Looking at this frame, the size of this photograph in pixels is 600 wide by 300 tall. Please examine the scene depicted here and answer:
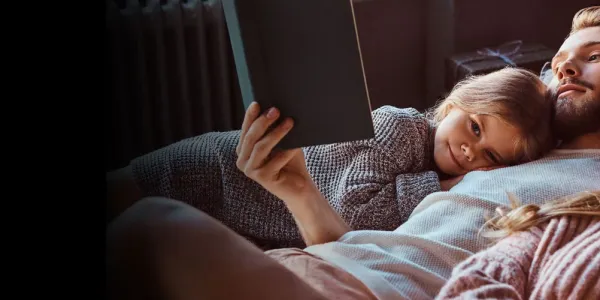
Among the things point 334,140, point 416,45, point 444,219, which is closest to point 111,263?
point 334,140

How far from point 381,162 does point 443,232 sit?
20cm

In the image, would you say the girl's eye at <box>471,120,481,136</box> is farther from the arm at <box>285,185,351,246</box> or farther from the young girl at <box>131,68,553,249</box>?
the arm at <box>285,185,351,246</box>

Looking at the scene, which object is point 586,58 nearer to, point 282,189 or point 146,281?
point 282,189

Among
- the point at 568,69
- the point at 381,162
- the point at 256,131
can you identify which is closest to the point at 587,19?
the point at 568,69

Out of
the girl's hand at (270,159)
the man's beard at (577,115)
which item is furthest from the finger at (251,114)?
the man's beard at (577,115)

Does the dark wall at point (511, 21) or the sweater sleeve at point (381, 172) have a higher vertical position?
the dark wall at point (511, 21)

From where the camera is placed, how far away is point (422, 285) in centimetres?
73

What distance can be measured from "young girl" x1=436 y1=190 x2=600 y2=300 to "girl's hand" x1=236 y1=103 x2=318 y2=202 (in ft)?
0.69

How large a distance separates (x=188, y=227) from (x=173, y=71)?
Result: 0.79 meters

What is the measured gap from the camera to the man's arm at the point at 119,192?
46 centimetres

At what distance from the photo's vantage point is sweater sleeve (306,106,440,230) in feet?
3.01

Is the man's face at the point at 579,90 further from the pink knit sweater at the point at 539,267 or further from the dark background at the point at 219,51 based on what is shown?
the dark background at the point at 219,51

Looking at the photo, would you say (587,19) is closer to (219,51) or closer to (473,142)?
(473,142)

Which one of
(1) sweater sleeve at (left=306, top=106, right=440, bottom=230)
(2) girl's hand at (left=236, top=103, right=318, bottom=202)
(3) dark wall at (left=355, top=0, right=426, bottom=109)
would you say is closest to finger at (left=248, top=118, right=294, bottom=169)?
(2) girl's hand at (left=236, top=103, right=318, bottom=202)
